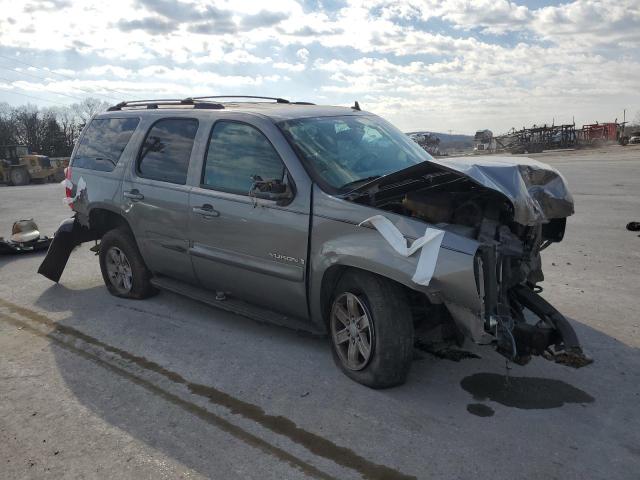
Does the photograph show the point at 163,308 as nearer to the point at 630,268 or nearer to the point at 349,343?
the point at 349,343

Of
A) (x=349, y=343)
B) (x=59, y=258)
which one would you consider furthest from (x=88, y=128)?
Answer: (x=349, y=343)

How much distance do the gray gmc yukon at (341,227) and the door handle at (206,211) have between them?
0.02 metres

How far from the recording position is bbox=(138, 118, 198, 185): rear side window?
4977 mm

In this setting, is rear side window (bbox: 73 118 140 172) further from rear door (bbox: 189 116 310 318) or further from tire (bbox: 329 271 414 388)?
tire (bbox: 329 271 414 388)

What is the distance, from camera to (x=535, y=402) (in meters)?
3.55

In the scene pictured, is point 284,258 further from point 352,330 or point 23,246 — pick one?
point 23,246

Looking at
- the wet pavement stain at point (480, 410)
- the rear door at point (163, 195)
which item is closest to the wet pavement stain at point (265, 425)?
the wet pavement stain at point (480, 410)

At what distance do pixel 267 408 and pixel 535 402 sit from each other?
1.69 m

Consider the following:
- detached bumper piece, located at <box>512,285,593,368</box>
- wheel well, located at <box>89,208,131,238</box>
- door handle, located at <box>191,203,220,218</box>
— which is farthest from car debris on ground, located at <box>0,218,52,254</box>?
detached bumper piece, located at <box>512,285,593,368</box>

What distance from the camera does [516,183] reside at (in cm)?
366

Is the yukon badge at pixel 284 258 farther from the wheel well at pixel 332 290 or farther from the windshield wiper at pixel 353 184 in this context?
the windshield wiper at pixel 353 184

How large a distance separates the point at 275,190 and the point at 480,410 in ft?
6.57

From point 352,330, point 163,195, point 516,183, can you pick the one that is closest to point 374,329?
point 352,330

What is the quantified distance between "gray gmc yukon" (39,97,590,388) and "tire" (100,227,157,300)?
30 mm
